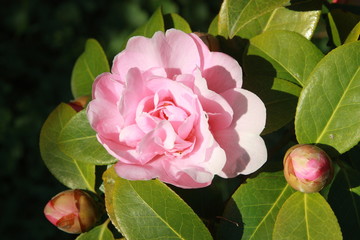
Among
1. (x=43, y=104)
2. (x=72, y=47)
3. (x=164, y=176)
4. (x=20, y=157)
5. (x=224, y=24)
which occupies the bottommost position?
(x=20, y=157)

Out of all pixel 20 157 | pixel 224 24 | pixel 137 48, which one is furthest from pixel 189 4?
pixel 137 48

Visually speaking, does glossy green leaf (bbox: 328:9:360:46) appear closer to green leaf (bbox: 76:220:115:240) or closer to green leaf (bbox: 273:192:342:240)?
green leaf (bbox: 273:192:342:240)

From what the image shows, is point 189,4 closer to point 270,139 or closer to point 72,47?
point 72,47

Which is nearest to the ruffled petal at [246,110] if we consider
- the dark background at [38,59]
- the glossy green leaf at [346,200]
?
the glossy green leaf at [346,200]

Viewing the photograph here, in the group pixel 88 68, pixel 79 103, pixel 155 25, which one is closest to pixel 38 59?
pixel 88 68

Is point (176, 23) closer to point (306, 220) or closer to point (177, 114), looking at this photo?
point (177, 114)

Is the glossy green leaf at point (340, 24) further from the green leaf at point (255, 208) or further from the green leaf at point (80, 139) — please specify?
the green leaf at point (80, 139)

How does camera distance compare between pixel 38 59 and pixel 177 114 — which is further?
pixel 38 59
